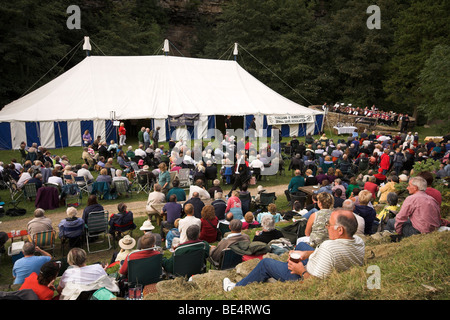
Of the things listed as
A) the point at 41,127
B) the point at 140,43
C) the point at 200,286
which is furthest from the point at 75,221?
the point at 140,43

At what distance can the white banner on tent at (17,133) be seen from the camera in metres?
16.5

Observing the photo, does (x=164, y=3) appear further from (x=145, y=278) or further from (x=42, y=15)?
(x=145, y=278)

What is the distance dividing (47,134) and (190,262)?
49.1 ft

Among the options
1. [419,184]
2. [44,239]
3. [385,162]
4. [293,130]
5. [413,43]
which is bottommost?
Result: [44,239]

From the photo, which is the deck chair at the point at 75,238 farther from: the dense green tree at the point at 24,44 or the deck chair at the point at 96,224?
the dense green tree at the point at 24,44

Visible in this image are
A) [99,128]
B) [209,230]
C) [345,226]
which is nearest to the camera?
[345,226]

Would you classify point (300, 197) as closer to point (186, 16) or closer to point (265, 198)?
point (265, 198)

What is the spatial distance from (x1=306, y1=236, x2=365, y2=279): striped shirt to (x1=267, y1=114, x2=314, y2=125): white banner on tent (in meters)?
17.2

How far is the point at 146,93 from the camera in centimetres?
1919

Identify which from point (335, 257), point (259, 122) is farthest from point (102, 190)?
point (259, 122)

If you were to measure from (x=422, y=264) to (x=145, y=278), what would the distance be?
3085 millimetres

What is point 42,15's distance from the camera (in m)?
27.6

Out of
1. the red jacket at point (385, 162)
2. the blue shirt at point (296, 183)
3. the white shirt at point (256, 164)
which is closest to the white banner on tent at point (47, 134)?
the white shirt at point (256, 164)

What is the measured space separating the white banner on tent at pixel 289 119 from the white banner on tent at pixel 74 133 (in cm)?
1013
